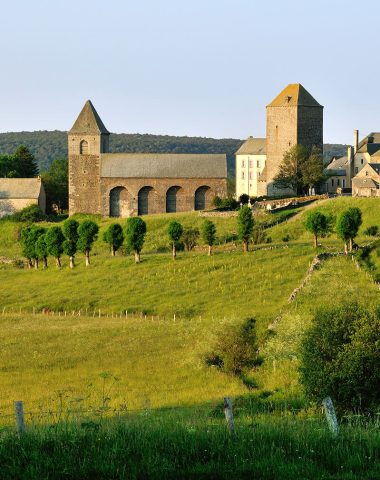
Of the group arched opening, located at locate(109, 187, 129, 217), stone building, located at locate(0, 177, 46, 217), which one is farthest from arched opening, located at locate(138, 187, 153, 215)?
stone building, located at locate(0, 177, 46, 217)

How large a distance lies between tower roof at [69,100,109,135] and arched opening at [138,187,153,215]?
691 centimetres

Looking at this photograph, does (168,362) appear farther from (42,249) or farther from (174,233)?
(42,249)

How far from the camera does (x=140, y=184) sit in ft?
295

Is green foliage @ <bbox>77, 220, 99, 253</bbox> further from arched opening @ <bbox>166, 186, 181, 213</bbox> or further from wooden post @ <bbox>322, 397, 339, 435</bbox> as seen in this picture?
wooden post @ <bbox>322, 397, 339, 435</bbox>

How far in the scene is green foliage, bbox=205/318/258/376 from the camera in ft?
116

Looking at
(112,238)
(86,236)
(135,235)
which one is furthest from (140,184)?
(135,235)

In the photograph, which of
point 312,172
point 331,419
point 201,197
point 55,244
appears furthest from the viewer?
point 201,197

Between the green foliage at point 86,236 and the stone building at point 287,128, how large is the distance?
21258mm

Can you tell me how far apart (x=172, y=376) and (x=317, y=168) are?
161 ft

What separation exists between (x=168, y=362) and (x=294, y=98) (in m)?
52.3

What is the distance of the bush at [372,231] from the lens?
64.0m

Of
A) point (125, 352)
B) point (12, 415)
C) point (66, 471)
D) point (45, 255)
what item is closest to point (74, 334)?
point (125, 352)

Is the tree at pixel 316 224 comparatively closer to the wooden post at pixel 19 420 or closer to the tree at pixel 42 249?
the tree at pixel 42 249

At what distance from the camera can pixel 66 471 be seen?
15234 mm
